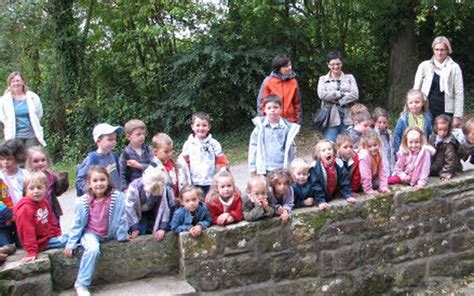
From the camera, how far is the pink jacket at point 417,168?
5129 millimetres

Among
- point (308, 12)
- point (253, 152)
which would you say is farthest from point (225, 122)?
point (253, 152)

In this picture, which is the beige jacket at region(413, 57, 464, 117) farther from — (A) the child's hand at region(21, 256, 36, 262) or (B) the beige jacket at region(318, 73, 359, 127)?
(A) the child's hand at region(21, 256, 36, 262)

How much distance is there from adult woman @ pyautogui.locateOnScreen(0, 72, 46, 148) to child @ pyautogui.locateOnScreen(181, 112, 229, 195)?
2532 mm

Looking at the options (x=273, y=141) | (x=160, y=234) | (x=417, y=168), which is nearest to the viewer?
(x=160, y=234)

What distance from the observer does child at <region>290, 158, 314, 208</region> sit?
4703mm

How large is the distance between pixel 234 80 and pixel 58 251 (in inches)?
324

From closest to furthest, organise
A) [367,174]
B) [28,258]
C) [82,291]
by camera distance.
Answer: [28,258], [82,291], [367,174]

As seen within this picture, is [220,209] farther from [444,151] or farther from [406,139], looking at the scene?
[444,151]

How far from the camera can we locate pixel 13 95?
6738 mm

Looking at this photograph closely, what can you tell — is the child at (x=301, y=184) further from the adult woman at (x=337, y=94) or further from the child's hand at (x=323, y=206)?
the adult woman at (x=337, y=94)

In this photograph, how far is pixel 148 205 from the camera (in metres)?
4.41

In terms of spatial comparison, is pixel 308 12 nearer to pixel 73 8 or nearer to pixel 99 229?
pixel 73 8

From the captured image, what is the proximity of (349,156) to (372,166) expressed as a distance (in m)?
0.26

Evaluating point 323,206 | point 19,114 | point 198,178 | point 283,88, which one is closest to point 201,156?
point 198,178
